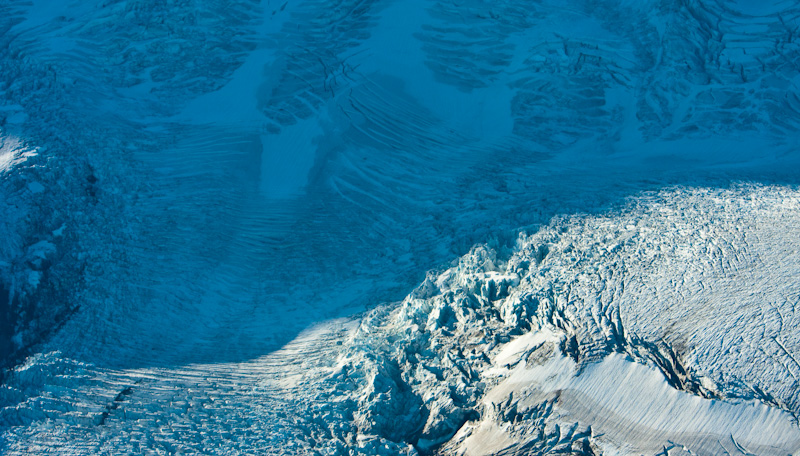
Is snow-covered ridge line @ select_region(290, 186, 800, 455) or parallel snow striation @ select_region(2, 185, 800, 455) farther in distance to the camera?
parallel snow striation @ select_region(2, 185, 800, 455)

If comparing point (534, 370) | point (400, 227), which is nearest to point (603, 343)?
point (534, 370)

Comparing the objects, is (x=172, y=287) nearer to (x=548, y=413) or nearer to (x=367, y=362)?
(x=367, y=362)

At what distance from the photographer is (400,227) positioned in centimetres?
1986

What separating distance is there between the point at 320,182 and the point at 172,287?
600 cm

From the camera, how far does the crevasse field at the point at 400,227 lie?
1386 cm

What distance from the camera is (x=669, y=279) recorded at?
1524cm

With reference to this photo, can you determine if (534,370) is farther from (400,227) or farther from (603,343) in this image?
(400,227)

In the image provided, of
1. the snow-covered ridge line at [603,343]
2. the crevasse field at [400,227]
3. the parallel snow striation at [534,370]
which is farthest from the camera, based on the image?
the crevasse field at [400,227]

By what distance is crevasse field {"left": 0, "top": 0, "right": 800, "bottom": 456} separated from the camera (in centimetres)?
1386

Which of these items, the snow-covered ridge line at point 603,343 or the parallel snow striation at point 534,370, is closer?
the snow-covered ridge line at point 603,343

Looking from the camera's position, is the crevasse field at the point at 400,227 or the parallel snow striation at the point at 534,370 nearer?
the parallel snow striation at the point at 534,370

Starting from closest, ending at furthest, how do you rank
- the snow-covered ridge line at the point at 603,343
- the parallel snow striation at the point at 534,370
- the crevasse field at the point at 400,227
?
the snow-covered ridge line at the point at 603,343 → the parallel snow striation at the point at 534,370 → the crevasse field at the point at 400,227

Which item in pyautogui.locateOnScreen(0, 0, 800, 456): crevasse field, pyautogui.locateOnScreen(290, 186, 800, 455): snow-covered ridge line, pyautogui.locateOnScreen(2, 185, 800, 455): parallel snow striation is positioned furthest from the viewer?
pyautogui.locateOnScreen(0, 0, 800, 456): crevasse field

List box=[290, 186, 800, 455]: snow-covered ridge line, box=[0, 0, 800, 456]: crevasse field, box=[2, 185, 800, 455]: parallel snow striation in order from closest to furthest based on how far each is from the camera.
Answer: box=[290, 186, 800, 455]: snow-covered ridge line < box=[2, 185, 800, 455]: parallel snow striation < box=[0, 0, 800, 456]: crevasse field
